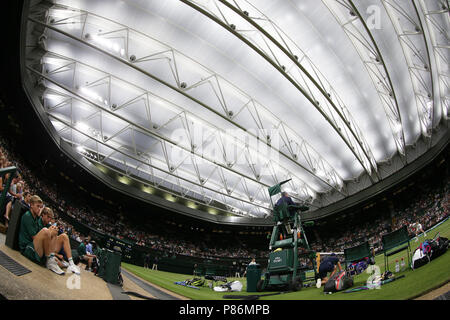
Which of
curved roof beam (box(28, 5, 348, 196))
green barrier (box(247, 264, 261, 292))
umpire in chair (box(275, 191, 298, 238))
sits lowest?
green barrier (box(247, 264, 261, 292))

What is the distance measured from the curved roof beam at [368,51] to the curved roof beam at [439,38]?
7.56ft

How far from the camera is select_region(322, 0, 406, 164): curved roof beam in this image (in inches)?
476

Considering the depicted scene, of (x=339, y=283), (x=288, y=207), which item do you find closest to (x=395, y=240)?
(x=339, y=283)

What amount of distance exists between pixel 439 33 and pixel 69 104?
2500 centimetres

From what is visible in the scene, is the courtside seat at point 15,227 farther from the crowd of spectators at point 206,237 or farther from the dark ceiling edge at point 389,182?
the dark ceiling edge at point 389,182

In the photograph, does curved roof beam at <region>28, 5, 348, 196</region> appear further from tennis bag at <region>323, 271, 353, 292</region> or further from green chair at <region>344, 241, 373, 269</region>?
tennis bag at <region>323, 271, 353, 292</region>

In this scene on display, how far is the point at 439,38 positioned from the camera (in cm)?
1377

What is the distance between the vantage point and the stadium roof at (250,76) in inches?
508

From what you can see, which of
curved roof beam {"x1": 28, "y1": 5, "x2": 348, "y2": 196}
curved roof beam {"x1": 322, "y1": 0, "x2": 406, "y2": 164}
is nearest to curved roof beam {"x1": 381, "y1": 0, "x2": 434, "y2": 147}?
curved roof beam {"x1": 322, "y1": 0, "x2": 406, "y2": 164}

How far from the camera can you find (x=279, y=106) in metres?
17.9

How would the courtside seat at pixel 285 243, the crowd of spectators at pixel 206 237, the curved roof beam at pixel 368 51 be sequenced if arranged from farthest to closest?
the crowd of spectators at pixel 206 237, the curved roof beam at pixel 368 51, the courtside seat at pixel 285 243

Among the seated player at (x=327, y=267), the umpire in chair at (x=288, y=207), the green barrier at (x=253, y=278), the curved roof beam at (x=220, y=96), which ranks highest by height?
the curved roof beam at (x=220, y=96)

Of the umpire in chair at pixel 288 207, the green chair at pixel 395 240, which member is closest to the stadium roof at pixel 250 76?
the umpire in chair at pixel 288 207

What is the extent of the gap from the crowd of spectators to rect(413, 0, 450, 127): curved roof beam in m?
7.47
